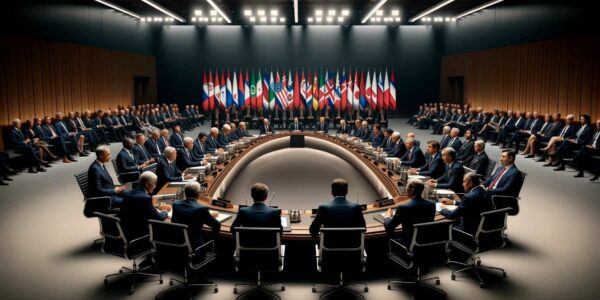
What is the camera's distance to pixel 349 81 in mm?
22562

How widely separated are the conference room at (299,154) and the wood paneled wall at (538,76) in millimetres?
69

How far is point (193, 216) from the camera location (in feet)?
15.5

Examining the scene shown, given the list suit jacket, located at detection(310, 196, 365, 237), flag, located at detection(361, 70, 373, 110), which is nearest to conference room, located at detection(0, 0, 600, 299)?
suit jacket, located at detection(310, 196, 365, 237)

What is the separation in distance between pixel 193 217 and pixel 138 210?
2.34 ft

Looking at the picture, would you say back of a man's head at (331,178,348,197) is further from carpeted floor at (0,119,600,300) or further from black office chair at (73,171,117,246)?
black office chair at (73,171,117,246)

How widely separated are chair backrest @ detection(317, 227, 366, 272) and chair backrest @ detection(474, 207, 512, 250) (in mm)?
1405

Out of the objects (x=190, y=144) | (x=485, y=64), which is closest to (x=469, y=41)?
(x=485, y=64)

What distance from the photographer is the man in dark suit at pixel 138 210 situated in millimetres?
5039

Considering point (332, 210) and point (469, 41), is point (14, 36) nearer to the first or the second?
point (332, 210)

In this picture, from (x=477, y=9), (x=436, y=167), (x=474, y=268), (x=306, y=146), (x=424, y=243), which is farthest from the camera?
(x=477, y=9)

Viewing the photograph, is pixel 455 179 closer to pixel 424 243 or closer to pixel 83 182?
pixel 424 243

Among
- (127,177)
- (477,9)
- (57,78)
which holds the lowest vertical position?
(127,177)

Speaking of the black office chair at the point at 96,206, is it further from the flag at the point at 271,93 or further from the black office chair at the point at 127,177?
the flag at the point at 271,93

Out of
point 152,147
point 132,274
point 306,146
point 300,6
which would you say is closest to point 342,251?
point 132,274
